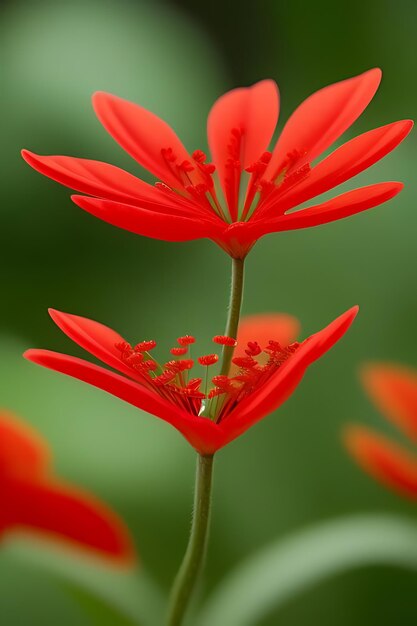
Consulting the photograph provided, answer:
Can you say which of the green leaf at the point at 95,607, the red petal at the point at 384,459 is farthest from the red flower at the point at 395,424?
the green leaf at the point at 95,607

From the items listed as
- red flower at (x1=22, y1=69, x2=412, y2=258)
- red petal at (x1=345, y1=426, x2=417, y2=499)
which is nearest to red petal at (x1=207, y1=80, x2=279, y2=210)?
red flower at (x1=22, y1=69, x2=412, y2=258)

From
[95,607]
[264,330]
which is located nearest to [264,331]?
[264,330]

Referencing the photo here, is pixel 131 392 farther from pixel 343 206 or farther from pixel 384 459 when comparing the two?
pixel 384 459

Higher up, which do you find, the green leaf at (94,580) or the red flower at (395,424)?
the red flower at (395,424)

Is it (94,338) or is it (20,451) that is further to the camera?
(20,451)

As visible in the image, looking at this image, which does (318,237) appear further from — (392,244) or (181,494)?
(181,494)

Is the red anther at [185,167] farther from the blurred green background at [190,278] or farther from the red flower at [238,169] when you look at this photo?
the blurred green background at [190,278]

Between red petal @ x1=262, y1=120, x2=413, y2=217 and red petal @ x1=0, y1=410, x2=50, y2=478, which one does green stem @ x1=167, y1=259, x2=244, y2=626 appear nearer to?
red petal @ x1=262, y1=120, x2=413, y2=217
